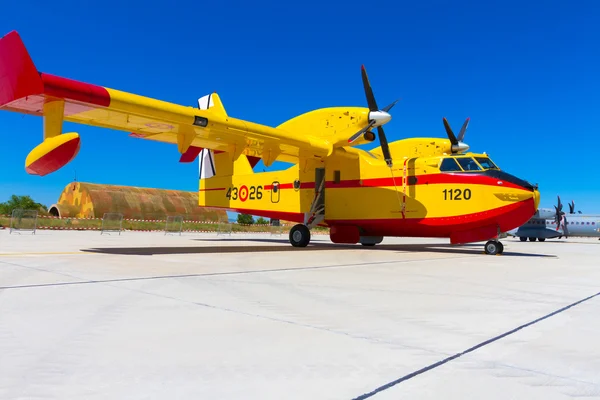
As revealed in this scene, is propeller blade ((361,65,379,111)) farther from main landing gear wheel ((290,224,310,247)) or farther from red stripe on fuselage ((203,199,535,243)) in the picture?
main landing gear wheel ((290,224,310,247))

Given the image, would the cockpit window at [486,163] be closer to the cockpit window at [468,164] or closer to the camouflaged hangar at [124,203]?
the cockpit window at [468,164]

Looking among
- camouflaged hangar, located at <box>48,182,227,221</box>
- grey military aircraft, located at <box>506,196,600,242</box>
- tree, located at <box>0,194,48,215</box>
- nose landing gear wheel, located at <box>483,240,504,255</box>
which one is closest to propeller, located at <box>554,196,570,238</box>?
grey military aircraft, located at <box>506,196,600,242</box>

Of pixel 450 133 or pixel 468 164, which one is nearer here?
pixel 468 164

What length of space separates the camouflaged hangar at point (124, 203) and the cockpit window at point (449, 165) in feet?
91.4

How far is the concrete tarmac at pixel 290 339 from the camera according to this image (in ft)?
8.43

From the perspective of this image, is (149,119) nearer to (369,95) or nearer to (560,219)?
(369,95)

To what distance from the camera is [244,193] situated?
19.8 metres

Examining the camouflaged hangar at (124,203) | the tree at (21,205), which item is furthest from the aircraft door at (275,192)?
the tree at (21,205)

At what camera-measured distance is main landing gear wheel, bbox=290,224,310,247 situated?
1711 cm

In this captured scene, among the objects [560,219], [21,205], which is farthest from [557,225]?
[21,205]

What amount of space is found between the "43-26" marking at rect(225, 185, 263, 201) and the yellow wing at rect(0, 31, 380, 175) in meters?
2.13

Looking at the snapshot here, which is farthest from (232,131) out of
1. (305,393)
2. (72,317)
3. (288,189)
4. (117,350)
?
(305,393)

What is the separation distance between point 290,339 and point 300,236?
13.6 meters

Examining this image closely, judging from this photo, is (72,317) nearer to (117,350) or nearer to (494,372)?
(117,350)
